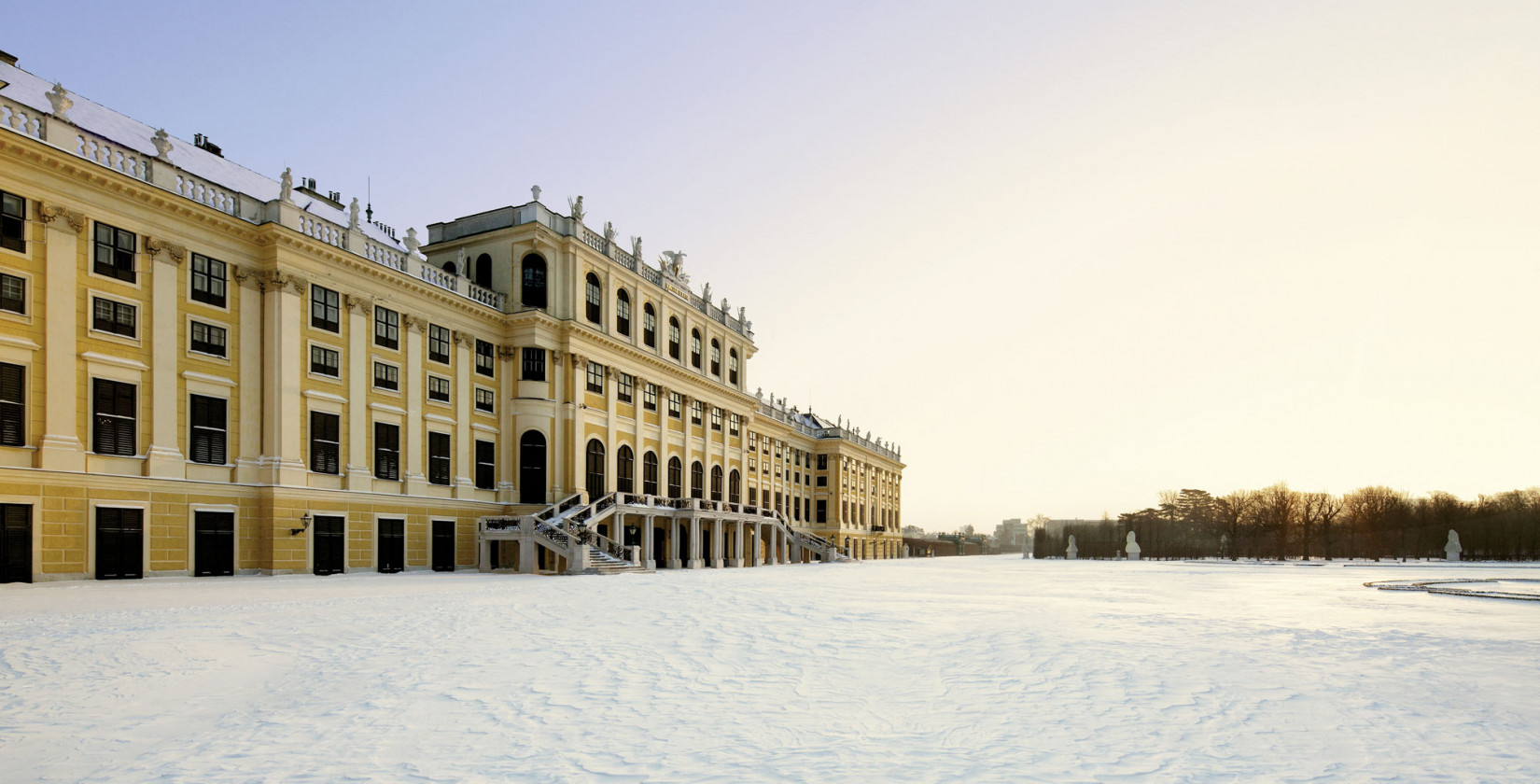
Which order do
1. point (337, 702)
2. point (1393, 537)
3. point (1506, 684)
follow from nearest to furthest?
point (337, 702)
point (1506, 684)
point (1393, 537)

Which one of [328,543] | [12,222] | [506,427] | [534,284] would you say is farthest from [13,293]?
[534,284]

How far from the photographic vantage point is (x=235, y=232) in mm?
32219

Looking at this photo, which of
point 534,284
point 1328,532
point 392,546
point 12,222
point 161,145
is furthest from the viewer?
point 1328,532

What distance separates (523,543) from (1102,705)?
32579 mm

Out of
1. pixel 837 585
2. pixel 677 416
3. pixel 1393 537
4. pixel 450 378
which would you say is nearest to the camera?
pixel 837 585

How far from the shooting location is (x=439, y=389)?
135 feet

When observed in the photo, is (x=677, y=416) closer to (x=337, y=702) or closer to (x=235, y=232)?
(x=235, y=232)

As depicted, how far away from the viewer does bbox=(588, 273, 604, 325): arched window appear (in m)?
48.4

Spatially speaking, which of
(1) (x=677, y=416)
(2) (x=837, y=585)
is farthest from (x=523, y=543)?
(1) (x=677, y=416)

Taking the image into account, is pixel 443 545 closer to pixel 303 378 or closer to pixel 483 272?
pixel 303 378

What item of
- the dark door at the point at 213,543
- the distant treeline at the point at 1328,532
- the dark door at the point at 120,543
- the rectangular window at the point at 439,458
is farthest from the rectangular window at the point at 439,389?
the distant treeline at the point at 1328,532

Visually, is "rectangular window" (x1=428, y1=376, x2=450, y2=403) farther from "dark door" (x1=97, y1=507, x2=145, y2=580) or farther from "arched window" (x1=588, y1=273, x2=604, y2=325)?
"dark door" (x1=97, y1=507, x2=145, y2=580)

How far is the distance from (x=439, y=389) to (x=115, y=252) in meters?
14.5

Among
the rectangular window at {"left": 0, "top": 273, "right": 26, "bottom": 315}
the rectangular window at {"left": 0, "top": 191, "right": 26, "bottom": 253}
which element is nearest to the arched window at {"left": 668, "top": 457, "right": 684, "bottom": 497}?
the rectangular window at {"left": 0, "top": 273, "right": 26, "bottom": 315}
